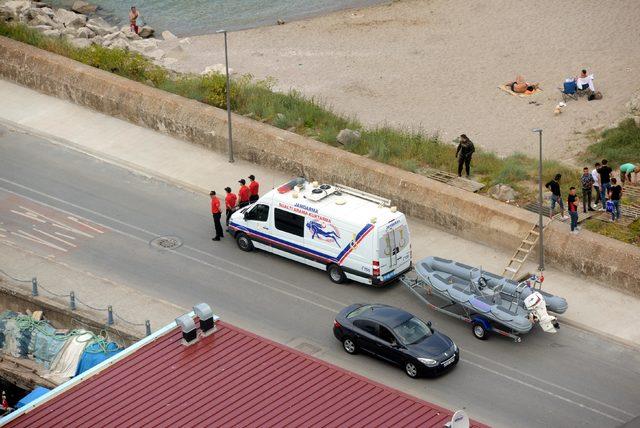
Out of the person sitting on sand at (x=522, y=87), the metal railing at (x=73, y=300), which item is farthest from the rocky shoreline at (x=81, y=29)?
the metal railing at (x=73, y=300)

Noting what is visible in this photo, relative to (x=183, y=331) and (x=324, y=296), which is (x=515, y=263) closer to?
(x=324, y=296)

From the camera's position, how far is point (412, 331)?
30.4 metres

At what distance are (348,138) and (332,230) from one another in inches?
296

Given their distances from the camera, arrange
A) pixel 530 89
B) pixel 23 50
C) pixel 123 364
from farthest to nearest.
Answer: pixel 530 89
pixel 23 50
pixel 123 364

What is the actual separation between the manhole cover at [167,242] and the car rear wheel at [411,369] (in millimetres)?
8707

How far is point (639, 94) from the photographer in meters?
46.6

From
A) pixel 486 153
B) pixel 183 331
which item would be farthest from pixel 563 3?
pixel 183 331

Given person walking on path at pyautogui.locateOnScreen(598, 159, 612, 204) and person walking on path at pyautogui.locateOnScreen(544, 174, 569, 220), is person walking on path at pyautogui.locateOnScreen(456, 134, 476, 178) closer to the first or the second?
person walking on path at pyautogui.locateOnScreen(544, 174, 569, 220)

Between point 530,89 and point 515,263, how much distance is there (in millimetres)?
16554

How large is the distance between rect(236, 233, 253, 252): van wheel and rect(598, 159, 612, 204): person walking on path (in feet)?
31.8

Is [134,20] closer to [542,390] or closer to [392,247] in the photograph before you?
[392,247]

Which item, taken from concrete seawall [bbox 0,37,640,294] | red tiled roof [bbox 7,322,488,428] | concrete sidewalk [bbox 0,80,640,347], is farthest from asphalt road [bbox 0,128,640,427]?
red tiled roof [bbox 7,322,488,428]

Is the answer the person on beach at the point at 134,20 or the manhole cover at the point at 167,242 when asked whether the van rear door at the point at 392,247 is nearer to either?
the manhole cover at the point at 167,242

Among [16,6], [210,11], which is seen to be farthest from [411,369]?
[210,11]
